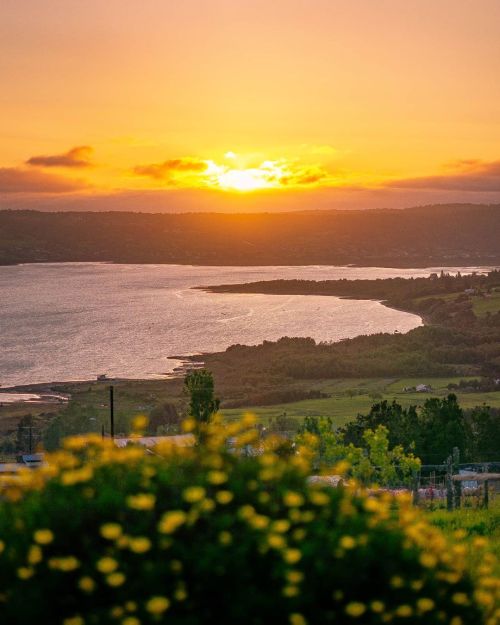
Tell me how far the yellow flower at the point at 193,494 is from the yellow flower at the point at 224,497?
9cm

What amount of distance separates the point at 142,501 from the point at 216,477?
0.53 metres

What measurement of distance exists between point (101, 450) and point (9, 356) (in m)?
105

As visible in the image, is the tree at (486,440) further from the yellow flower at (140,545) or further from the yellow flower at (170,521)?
the yellow flower at (140,545)

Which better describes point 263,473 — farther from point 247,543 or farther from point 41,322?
point 41,322

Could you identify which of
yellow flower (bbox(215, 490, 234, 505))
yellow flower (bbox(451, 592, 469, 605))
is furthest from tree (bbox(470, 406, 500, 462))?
yellow flower (bbox(215, 490, 234, 505))

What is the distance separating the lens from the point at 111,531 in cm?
523

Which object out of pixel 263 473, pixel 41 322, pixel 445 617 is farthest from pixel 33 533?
pixel 41 322

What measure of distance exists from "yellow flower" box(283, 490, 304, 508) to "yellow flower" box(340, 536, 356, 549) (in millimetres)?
330

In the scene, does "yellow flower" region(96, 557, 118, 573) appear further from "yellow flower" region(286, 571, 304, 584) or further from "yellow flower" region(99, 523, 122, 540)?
"yellow flower" region(286, 571, 304, 584)

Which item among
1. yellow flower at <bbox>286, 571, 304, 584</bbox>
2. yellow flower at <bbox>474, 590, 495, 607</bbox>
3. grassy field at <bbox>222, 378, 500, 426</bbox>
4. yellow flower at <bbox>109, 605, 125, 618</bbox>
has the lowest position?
grassy field at <bbox>222, 378, 500, 426</bbox>

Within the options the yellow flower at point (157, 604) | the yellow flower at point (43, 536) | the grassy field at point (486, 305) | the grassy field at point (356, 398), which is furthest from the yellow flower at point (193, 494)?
the grassy field at point (486, 305)

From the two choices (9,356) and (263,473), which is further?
(9,356)

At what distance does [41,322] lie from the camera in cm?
14488

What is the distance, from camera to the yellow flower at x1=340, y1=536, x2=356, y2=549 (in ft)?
17.8
